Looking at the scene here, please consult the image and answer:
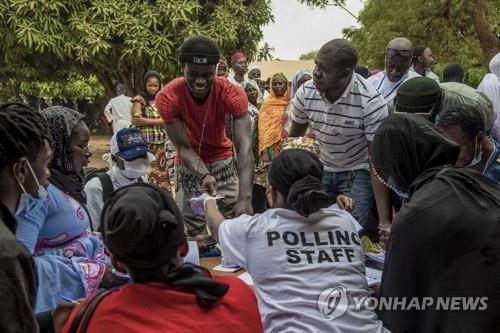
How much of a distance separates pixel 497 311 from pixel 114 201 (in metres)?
1.39

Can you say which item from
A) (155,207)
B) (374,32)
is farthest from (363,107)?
(374,32)

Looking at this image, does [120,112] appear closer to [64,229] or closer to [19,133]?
[64,229]

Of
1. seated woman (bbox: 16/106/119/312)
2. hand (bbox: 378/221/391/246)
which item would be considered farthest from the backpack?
hand (bbox: 378/221/391/246)

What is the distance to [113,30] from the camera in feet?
34.4

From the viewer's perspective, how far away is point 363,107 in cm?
344

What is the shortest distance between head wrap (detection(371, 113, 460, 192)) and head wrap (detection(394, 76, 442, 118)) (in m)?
0.76

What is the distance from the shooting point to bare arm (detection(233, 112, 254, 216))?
3.51 meters

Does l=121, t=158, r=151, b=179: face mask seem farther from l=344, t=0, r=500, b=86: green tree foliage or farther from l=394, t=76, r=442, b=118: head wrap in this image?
l=344, t=0, r=500, b=86: green tree foliage

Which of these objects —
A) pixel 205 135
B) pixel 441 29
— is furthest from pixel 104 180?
pixel 441 29

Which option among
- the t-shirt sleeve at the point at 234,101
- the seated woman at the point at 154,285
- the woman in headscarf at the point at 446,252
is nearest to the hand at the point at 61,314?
the seated woman at the point at 154,285

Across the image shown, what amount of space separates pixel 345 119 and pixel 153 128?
3715mm

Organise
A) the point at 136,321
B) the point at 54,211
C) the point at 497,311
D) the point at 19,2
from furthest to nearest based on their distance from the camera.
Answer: the point at 19,2, the point at 54,211, the point at 497,311, the point at 136,321

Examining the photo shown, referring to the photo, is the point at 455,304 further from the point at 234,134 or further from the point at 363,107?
the point at 234,134

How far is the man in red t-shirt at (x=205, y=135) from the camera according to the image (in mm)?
3492
